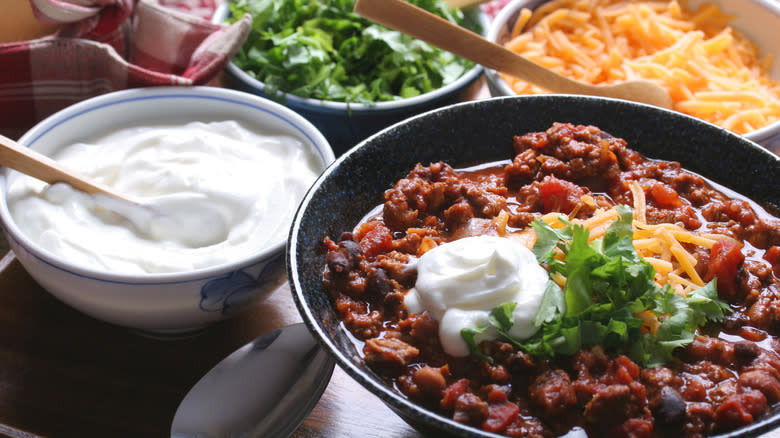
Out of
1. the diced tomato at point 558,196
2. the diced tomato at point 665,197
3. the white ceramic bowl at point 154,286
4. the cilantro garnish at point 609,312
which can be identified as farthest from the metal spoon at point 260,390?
the diced tomato at point 665,197

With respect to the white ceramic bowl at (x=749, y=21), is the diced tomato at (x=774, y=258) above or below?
below

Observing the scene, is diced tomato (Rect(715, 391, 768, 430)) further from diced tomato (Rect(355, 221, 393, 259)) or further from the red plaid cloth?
the red plaid cloth

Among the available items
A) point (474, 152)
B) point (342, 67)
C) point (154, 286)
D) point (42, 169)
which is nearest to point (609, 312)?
point (474, 152)

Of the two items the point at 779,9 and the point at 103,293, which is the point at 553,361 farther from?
the point at 779,9

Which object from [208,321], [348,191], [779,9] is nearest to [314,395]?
[208,321]

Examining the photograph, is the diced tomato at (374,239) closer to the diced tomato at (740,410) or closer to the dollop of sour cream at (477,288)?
the dollop of sour cream at (477,288)

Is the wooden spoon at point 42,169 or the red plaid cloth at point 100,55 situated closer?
the wooden spoon at point 42,169

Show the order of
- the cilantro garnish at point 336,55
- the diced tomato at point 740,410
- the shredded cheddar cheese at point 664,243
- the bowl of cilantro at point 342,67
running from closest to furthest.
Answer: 1. the diced tomato at point 740,410
2. the shredded cheddar cheese at point 664,243
3. the bowl of cilantro at point 342,67
4. the cilantro garnish at point 336,55
